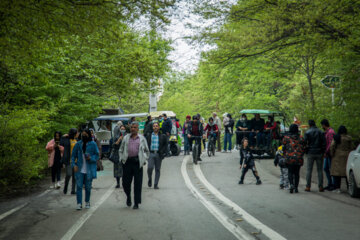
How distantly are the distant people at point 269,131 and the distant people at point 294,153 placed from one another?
867 cm

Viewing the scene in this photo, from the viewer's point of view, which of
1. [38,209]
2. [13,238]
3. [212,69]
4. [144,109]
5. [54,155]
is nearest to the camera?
[13,238]

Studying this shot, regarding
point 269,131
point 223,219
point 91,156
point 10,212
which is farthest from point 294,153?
point 269,131

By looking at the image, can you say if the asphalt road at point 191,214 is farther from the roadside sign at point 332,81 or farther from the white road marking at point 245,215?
the roadside sign at point 332,81

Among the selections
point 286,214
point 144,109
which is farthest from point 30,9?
point 144,109

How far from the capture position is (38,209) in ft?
35.3

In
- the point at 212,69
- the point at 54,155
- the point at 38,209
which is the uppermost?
the point at 212,69

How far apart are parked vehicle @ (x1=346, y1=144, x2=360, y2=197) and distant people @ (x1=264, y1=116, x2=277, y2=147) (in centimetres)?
931

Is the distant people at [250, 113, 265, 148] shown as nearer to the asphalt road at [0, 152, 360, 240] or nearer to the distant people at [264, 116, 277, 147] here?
the distant people at [264, 116, 277, 147]

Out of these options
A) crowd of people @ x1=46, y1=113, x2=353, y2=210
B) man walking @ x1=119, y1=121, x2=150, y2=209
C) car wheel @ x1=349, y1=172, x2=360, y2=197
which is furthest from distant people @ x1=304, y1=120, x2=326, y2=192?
man walking @ x1=119, y1=121, x2=150, y2=209

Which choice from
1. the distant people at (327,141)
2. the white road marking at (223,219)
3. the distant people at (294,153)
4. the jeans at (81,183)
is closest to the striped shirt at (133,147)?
the jeans at (81,183)

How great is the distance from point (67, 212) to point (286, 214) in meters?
4.81

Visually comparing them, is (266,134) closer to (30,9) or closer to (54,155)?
(54,155)

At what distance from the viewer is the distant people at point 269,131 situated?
70.8 ft

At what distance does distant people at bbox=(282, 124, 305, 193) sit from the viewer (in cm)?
1267
